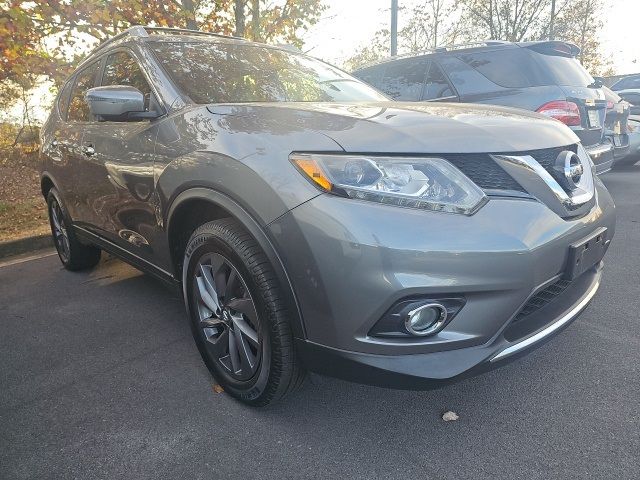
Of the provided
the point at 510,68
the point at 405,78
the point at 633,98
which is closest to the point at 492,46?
the point at 510,68

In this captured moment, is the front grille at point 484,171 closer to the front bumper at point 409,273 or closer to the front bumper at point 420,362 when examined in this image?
the front bumper at point 409,273

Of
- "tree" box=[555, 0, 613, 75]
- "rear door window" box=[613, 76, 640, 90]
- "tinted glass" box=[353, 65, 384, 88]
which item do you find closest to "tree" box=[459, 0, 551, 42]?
"tree" box=[555, 0, 613, 75]

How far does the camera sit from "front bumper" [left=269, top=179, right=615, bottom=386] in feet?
4.86

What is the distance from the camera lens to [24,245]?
5.04m

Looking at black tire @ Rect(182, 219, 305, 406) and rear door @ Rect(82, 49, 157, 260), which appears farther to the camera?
rear door @ Rect(82, 49, 157, 260)

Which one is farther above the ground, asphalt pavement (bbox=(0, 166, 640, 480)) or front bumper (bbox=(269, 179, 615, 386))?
front bumper (bbox=(269, 179, 615, 386))

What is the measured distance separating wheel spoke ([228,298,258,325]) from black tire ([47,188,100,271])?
242cm

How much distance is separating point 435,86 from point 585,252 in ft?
12.5

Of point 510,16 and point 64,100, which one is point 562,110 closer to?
point 64,100

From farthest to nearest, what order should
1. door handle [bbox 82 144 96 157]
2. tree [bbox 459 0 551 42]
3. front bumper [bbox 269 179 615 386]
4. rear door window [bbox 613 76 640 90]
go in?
tree [bbox 459 0 551 42] → rear door window [bbox 613 76 640 90] → door handle [bbox 82 144 96 157] → front bumper [bbox 269 179 615 386]

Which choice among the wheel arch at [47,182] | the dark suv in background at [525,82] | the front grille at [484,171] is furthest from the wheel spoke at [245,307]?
the dark suv in background at [525,82]

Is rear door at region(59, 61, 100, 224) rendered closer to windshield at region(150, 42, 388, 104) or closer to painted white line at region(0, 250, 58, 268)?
windshield at region(150, 42, 388, 104)

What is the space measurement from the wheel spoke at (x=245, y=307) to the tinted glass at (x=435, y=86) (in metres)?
3.96

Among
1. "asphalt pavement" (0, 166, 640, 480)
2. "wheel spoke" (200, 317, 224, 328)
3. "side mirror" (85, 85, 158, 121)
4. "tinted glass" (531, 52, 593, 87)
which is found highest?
"tinted glass" (531, 52, 593, 87)
